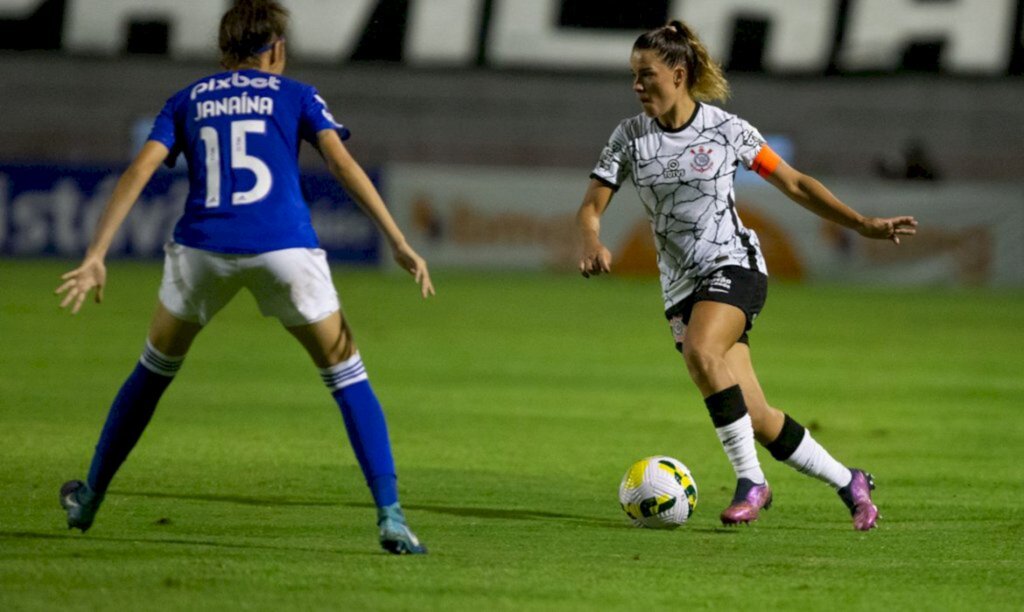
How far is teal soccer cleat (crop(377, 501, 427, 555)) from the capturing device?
6758mm

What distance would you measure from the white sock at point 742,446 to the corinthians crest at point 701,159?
1.15 m

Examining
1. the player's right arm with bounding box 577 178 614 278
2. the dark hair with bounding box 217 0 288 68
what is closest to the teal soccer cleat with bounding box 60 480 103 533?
the dark hair with bounding box 217 0 288 68

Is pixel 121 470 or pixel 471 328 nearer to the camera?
pixel 121 470

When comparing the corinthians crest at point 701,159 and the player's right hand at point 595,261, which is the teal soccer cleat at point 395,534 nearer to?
the player's right hand at point 595,261

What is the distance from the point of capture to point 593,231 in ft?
26.4

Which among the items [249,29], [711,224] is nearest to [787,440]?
[711,224]

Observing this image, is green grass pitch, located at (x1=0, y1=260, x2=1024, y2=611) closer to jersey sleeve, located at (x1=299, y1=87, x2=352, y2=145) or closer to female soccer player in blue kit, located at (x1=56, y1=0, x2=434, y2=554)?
female soccer player in blue kit, located at (x1=56, y1=0, x2=434, y2=554)

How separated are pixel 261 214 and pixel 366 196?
1.40 feet

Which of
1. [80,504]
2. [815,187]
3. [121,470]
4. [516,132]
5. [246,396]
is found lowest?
[516,132]

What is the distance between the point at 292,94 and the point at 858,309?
17.9 meters

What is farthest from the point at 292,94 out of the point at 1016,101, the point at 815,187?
the point at 1016,101

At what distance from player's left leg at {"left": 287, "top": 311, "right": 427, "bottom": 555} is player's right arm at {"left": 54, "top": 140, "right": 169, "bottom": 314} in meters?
0.78

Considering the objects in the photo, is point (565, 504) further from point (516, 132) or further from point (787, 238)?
point (516, 132)

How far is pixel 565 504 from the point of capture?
8617mm
